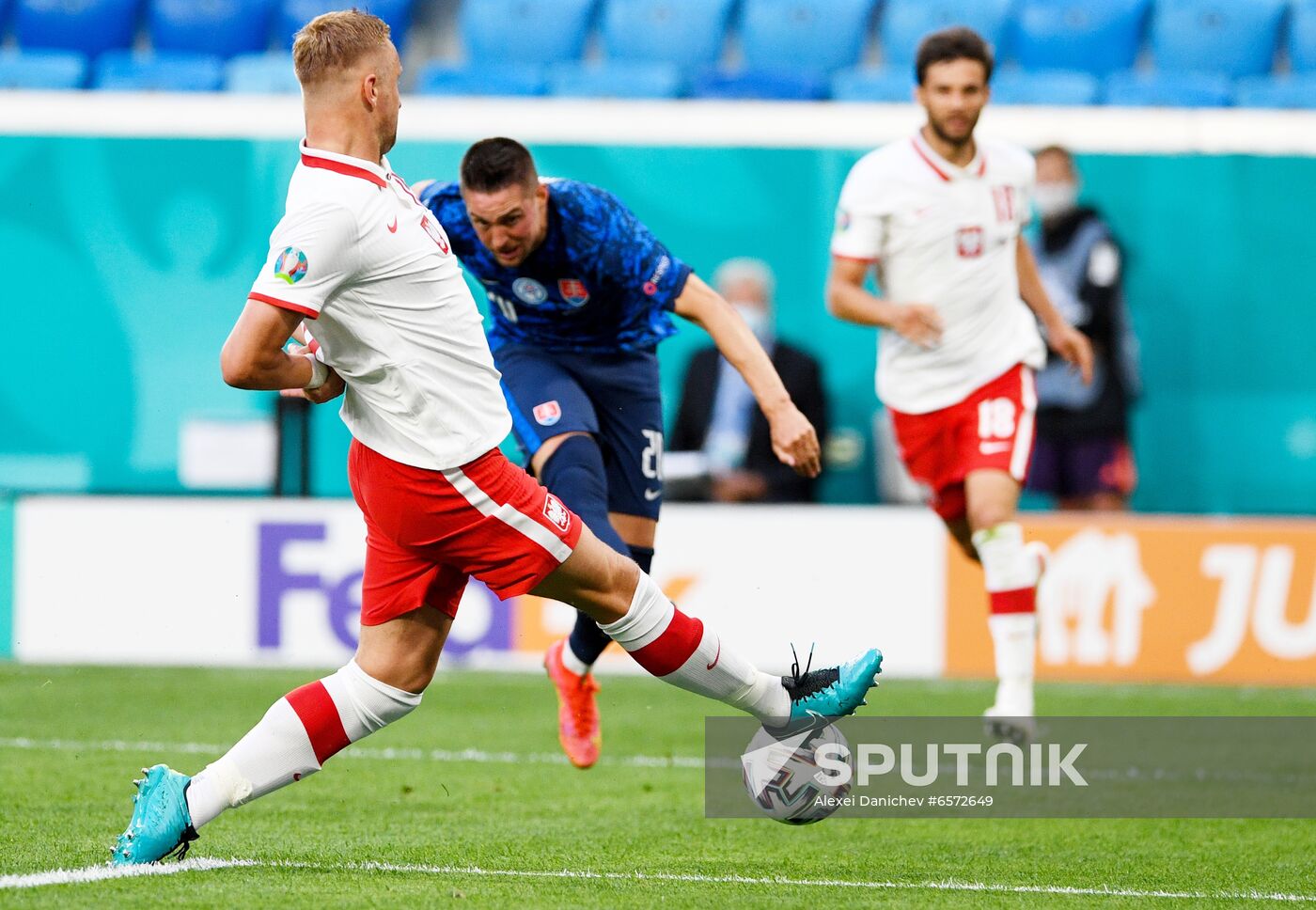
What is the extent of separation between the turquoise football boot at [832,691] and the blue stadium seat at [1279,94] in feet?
27.7

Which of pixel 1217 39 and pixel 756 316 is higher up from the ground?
pixel 1217 39

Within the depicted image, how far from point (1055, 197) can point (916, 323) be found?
161 inches

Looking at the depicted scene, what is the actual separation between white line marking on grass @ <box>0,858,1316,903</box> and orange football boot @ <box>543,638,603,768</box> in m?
1.59

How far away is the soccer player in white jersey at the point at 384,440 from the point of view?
407 cm

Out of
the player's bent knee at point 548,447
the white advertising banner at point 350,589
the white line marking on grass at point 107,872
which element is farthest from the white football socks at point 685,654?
the white advertising banner at point 350,589

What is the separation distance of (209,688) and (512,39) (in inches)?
236

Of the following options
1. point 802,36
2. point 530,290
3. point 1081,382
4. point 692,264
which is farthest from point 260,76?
point 530,290

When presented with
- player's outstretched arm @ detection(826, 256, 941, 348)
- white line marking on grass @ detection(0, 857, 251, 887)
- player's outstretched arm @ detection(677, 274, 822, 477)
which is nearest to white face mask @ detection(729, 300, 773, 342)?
player's outstretched arm @ detection(826, 256, 941, 348)

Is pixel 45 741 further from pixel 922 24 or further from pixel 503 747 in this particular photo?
pixel 922 24

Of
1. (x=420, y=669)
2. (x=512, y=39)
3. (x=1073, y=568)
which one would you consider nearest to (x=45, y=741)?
(x=420, y=669)

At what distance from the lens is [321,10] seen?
13.2 meters

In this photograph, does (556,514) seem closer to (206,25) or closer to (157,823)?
(157,823)

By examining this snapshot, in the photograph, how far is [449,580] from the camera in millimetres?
4555

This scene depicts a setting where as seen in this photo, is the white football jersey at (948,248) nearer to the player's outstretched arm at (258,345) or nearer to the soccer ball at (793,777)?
the soccer ball at (793,777)
